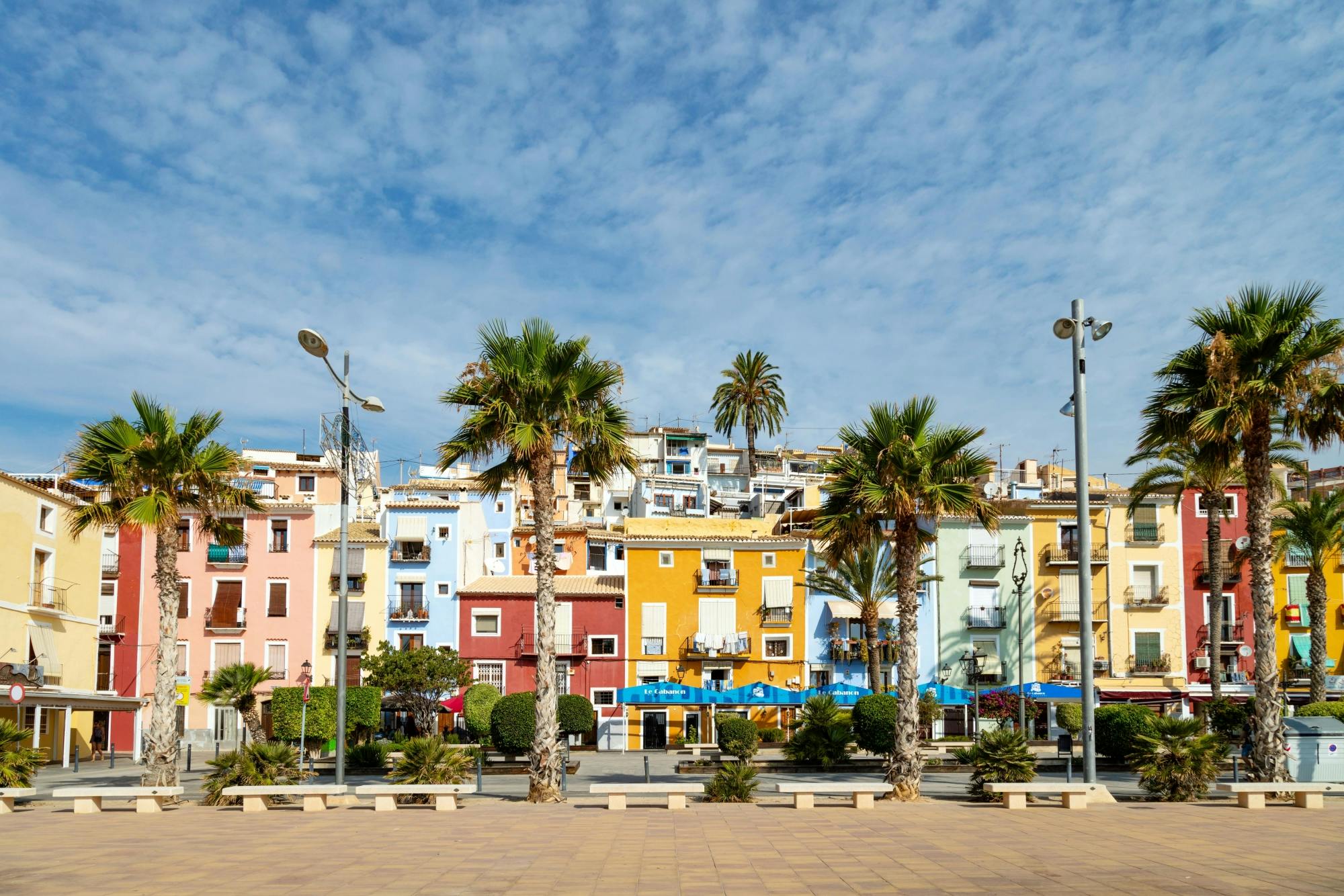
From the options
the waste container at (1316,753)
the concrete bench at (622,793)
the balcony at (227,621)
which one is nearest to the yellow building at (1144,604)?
the waste container at (1316,753)

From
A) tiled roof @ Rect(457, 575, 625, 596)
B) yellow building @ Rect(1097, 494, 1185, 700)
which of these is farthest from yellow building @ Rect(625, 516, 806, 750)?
yellow building @ Rect(1097, 494, 1185, 700)

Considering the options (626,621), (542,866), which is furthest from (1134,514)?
(542,866)

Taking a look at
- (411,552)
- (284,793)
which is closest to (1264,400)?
(284,793)

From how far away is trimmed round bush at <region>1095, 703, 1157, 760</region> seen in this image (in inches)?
1243

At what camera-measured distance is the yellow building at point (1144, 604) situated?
2092 inches

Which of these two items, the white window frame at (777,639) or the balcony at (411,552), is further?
the balcony at (411,552)

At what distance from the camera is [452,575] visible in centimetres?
5322

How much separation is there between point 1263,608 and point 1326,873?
35.0 ft

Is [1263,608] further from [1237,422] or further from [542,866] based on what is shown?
[542,866]

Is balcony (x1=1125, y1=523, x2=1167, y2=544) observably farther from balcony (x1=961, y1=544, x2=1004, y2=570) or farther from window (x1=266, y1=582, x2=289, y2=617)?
window (x1=266, y1=582, x2=289, y2=617)

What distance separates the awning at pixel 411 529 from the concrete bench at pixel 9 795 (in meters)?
29.8

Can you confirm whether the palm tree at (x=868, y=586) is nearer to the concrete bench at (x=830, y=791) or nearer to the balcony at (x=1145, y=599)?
the balcony at (x=1145, y=599)

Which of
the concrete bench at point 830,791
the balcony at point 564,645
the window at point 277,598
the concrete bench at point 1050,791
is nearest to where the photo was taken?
the concrete bench at point 1050,791

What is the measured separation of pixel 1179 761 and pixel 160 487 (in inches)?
883
